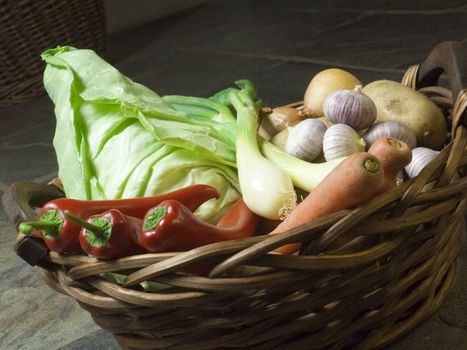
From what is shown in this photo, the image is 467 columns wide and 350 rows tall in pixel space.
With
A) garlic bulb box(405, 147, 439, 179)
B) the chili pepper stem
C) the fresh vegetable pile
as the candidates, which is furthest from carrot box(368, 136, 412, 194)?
the chili pepper stem

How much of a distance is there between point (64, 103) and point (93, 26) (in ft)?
5.86

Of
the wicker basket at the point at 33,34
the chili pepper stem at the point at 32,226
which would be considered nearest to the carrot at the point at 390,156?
the chili pepper stem at the point at 32,226

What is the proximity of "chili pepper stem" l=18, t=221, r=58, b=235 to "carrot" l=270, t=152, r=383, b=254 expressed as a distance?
0.23 metres

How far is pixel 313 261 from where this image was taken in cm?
61

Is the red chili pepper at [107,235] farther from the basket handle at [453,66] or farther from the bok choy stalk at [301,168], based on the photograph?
the basket handle at [453,66]

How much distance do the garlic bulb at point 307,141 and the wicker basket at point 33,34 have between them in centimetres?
172

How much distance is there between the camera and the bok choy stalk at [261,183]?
2.53ft

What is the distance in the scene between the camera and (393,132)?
Answer: 854 mm

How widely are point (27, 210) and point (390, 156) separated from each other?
388 millimetres

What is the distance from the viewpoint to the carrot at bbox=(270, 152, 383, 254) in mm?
642

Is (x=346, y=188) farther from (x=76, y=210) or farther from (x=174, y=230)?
(x=76, y=210)

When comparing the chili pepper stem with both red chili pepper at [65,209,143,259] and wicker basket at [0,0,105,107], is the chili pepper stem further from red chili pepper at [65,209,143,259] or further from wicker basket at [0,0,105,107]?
wicker basket at [0,0,105,107]

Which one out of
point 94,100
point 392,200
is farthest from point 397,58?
point 392,200

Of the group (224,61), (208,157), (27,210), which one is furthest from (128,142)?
(224,61)
